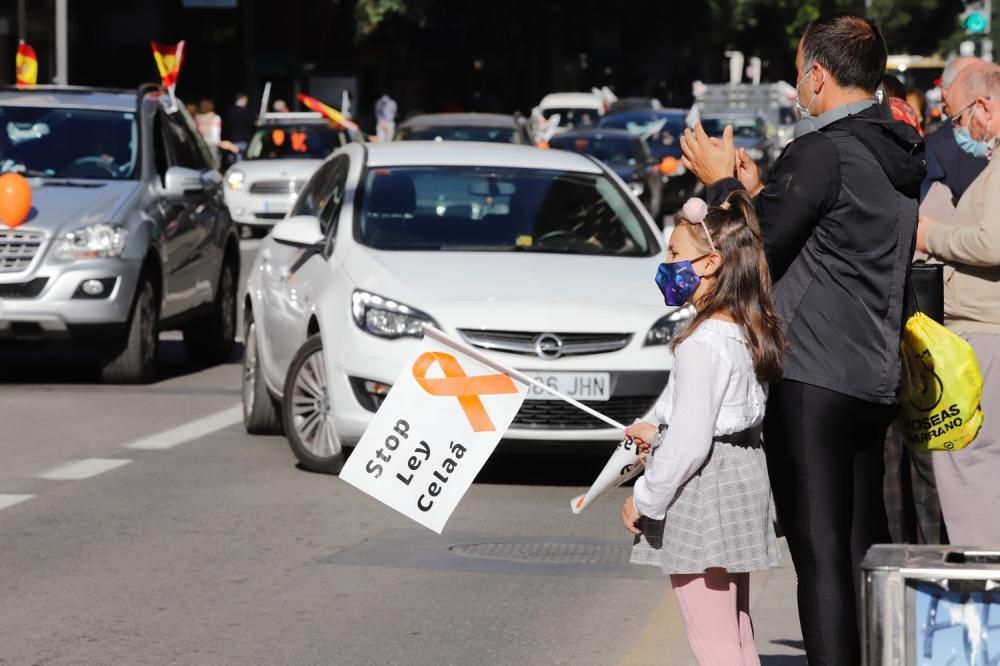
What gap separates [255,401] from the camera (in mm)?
11492

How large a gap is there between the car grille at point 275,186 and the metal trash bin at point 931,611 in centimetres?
2491

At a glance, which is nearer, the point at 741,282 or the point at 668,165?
the point at 741,282

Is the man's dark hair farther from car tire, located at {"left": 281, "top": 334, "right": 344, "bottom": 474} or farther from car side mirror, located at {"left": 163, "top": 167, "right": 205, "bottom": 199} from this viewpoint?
car side mirror, located at {"left": 163, "top": 167, "right": 205, "bottom": 199}

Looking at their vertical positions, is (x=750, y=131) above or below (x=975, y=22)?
below

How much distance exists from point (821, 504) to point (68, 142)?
→ 1009 cm

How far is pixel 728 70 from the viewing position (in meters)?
106

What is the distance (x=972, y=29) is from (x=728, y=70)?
80.2 m

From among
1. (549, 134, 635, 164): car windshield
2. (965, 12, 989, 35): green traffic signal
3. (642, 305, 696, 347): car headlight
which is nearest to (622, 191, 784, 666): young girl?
(642, 305, 696, 347): car headlight

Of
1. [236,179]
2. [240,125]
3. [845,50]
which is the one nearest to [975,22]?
[236,179]

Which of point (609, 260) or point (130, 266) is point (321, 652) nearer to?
point (609, 260)

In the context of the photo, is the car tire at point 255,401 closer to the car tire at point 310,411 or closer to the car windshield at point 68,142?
the car tire at point 310,411

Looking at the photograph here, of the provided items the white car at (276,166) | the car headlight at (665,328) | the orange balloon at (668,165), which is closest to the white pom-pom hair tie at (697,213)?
the car headlight at (665,328)

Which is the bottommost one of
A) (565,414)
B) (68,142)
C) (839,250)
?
(565,414)

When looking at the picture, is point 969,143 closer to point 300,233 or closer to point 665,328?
point 665,328
